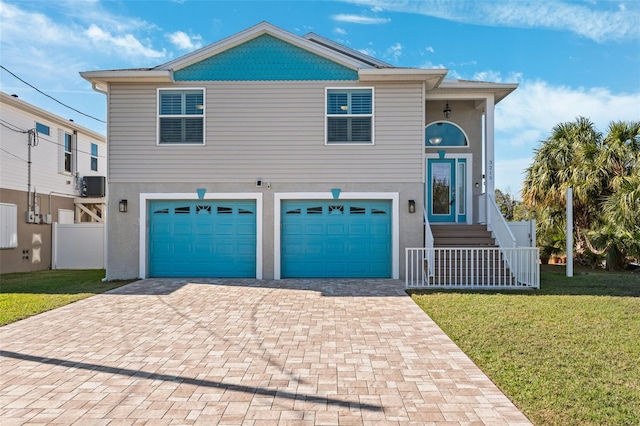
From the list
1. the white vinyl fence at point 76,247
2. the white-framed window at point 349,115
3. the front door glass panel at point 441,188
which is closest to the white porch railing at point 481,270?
the front door glass panel at point 441,188

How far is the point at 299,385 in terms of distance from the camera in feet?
12.8

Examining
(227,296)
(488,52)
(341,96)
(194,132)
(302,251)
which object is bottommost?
(227,296)

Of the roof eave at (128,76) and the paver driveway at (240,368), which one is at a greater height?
the roof eave at (128,76)

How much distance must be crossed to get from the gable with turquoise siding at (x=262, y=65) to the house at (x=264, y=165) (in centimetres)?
3

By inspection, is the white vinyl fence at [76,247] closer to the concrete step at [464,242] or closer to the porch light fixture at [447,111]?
the concrete step at [464,242]

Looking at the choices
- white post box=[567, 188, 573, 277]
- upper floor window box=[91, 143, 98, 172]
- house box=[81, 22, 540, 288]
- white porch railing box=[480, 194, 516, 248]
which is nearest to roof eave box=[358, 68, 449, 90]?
house box=[81, 22, 540, 288]

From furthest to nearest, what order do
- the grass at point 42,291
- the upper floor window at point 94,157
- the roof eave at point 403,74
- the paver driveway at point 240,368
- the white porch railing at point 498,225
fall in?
the upper floor window at point 94,157, the roof eave at point 403,74, the white porch railing at point 498,225, the grass at point 42,291, the paver driveway at point 240,368

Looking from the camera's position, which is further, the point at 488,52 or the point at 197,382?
the point at 488,52

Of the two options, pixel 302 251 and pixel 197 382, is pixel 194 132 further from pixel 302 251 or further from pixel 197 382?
pixel 197 382

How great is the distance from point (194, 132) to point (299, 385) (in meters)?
8.33

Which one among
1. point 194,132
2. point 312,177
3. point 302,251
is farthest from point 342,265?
point 194,132

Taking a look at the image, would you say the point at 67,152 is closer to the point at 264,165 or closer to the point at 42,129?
the point at 42,129

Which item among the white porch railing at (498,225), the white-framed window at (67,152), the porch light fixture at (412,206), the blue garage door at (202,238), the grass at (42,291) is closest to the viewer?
the grass at (42,291)

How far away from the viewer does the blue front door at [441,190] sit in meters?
12.1
